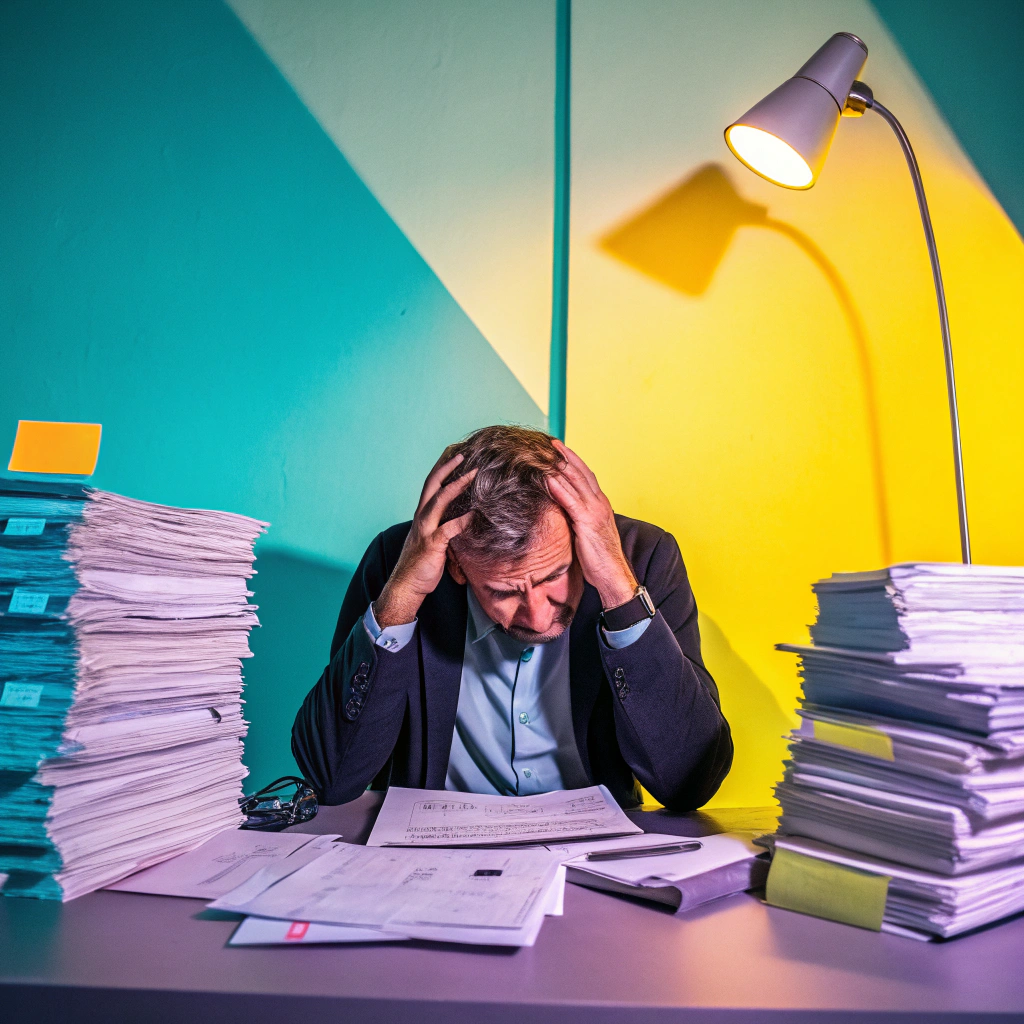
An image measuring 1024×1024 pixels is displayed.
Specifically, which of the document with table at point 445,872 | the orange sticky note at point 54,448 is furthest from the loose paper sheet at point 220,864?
the orange sticky note at point 54,448

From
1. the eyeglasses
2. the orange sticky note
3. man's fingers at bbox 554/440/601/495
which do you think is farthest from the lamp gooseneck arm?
the orange sticky note

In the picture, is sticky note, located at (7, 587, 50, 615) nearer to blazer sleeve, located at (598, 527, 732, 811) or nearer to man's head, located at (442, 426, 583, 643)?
man's head, located at (442, 426, 583, 643)

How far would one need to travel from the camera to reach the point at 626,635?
4.10 feet

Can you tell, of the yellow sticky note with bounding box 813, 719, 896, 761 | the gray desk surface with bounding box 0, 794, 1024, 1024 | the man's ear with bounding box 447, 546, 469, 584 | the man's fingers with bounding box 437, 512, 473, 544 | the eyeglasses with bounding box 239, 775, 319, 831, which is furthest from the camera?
the man's ear with bounding box 447, 546, 469, 584

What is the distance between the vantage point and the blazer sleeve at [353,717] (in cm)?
139

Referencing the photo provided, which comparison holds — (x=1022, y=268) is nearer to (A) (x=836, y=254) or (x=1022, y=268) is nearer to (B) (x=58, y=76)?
(A) (x=836, y=254)

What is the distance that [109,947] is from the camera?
0.67 meters

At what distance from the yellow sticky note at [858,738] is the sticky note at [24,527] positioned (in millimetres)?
847

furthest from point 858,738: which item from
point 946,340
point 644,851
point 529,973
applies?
point 946,340

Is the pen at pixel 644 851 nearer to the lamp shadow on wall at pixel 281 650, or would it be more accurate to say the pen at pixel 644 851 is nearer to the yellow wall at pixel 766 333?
the yellow wall at pixel 766 333

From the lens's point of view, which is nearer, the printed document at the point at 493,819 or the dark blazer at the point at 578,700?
the printed document at the point at 493,819

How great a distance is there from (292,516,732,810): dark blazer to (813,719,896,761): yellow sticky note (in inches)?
16.1

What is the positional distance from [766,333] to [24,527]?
5.28 ft

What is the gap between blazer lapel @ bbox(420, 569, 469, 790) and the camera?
1.53 m
